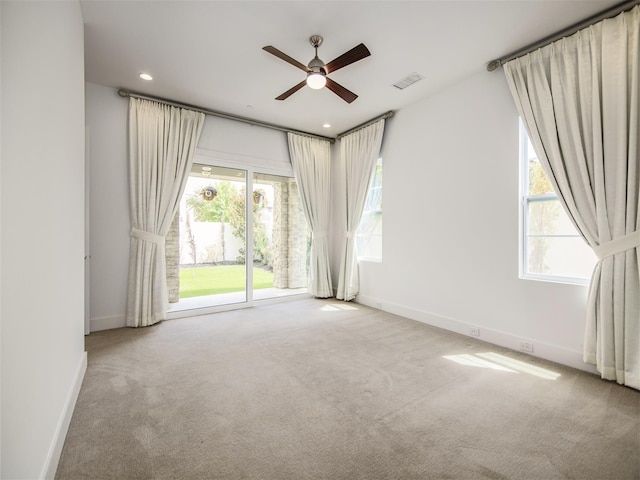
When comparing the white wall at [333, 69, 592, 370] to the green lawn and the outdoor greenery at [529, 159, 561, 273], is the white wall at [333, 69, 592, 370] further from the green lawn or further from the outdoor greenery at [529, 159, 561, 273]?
the green lawn

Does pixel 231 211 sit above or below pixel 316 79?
below

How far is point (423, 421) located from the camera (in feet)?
5.91

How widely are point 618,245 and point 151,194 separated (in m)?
4.89

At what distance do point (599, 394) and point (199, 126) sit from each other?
517cm

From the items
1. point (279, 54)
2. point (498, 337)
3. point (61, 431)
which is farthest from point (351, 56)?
point (61, 431)

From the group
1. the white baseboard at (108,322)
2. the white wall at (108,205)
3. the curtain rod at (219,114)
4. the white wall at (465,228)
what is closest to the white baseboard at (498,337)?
the white wall at (465,228)

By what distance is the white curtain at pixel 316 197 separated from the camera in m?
5.07

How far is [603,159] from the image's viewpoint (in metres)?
2.30

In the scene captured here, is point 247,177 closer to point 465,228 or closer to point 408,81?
point 408,81

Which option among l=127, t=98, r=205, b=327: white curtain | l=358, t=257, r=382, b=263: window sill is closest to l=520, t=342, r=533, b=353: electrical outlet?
l=358, t=257, r=382, b=263: window sill

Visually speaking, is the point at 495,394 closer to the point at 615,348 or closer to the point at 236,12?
the point at 615,348

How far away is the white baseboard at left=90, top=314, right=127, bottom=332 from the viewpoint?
3.46 meters

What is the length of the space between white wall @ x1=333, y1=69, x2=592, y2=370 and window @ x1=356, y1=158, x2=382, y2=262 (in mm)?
236

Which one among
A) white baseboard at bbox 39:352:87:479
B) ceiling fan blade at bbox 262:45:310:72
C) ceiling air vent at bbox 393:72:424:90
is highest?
ceiling air vent at bbox 393:72:424:90
